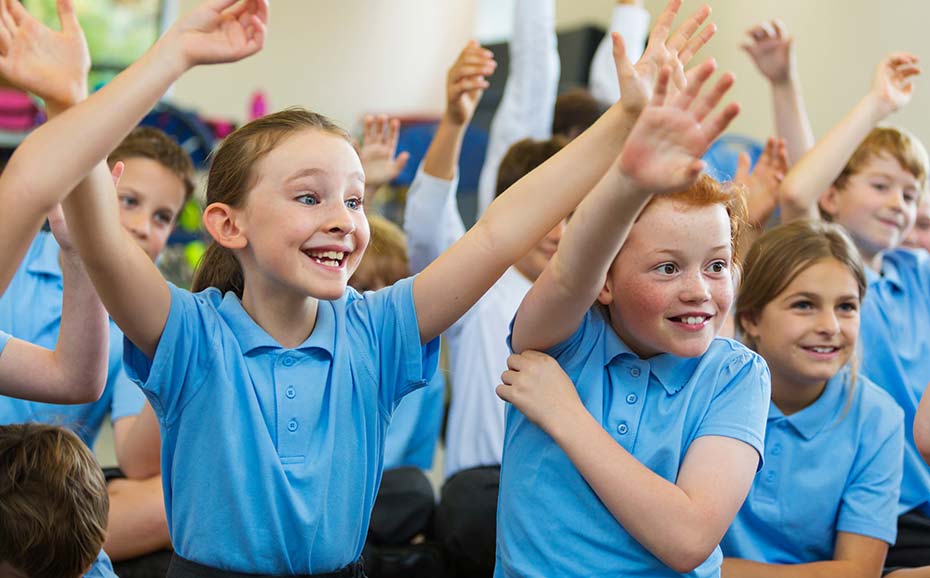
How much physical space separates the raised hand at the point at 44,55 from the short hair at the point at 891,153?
5.47ft

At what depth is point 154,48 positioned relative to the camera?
111 cm

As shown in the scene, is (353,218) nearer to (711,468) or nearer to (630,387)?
(630,387)

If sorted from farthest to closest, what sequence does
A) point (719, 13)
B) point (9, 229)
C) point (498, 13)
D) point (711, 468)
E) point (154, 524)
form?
point (498, 13)
point (719, 13)
point (154, 524)
point (711, 468)
point (9, 229)

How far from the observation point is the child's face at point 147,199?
1.98 m

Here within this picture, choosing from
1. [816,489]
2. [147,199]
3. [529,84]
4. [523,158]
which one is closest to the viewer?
[816,489]

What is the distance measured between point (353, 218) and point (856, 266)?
929 mm

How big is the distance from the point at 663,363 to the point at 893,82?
3.81 ft

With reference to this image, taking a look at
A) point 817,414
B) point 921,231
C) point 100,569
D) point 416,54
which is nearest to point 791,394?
point 817,414

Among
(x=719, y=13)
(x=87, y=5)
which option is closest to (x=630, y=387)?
(x=719, y=13)

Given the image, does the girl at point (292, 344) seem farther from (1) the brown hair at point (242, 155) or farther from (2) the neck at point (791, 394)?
(2) the neck at point (791, 394)

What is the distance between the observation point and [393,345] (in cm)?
133

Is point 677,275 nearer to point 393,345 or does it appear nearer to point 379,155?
point 393,345

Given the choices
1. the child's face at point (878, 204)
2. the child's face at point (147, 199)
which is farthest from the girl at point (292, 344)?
the child's face at point (878, 204)

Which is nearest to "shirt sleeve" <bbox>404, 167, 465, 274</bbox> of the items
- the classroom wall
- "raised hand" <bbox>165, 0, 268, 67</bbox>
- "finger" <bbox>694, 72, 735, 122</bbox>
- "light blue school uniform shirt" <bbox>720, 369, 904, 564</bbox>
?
"light blue school uniform shirt" <bbox>720, 369, 904, 564</bbox>
